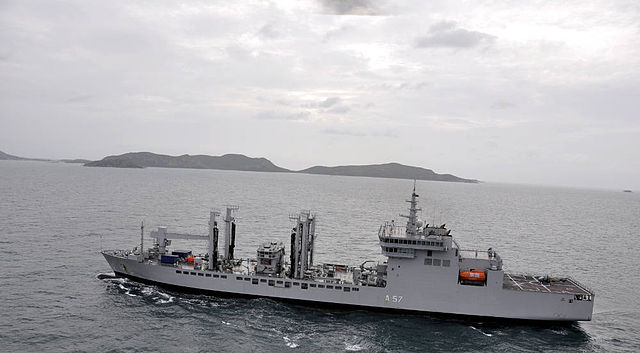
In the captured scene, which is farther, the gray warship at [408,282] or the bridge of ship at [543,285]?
the bridge of ship at [543,285]

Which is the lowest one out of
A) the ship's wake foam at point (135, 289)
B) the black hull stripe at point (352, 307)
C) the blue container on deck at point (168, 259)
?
the ship's wake foam at point (135, 289)

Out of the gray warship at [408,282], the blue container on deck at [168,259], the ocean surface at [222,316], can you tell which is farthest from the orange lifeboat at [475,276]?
the blue container on deck at [168,259]

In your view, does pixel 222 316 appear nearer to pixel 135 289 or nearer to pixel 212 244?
pixel 212 244

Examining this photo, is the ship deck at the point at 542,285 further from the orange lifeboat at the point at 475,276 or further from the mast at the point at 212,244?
the mast at the point at 212,244

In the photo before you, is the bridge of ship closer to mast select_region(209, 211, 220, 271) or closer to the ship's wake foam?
mast select_region(209, 211, 220, 271)

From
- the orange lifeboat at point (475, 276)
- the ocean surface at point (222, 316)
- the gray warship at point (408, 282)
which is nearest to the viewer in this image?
the ocean surface at point (222, 316)

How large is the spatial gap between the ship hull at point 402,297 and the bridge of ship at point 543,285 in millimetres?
1171

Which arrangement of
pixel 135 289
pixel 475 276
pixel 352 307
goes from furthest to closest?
pixel 135 289
pixel 352 307
pixel 475 276

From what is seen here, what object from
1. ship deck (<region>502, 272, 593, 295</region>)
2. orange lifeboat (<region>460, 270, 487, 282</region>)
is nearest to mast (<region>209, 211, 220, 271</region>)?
orange lifeboat (<region>460, 270, 487, 282</region>)

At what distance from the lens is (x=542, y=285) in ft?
130

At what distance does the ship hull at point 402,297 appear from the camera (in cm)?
3672

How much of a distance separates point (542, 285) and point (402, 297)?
1405cm

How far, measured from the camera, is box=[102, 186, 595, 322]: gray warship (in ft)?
121

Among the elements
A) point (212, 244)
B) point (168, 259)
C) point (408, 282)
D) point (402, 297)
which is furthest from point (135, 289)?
point (408, 282)
